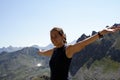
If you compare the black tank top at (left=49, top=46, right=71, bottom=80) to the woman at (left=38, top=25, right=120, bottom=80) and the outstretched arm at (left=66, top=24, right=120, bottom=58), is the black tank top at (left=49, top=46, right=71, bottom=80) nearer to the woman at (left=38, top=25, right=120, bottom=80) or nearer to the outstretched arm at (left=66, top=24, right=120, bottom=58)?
the woman at (left=38, top=25, right=120, bottom=80)

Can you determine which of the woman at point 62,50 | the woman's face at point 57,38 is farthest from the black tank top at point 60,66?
the woman's face at point 57,38

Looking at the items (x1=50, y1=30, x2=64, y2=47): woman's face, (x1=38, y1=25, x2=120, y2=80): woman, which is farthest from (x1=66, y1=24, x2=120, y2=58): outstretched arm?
(x1=50, y1=30, x2=64, y2=47): woman's face

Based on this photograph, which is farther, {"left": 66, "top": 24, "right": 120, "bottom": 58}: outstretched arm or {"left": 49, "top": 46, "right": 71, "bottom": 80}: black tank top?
{"left": 49, "top": 46, "right": 71, "bottom": 80}: black tank top

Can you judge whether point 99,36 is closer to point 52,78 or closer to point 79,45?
point 79,45

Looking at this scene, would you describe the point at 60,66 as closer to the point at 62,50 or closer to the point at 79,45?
the point at 62,50

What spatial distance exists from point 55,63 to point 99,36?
143cm

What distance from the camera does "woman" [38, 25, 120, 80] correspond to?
22.6ft

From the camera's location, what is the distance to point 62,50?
7.14 metres

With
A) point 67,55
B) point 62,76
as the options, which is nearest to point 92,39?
point 67,55

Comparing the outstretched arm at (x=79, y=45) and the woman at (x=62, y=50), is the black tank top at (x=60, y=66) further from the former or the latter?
the outstretched arm at (x=79, y=45)

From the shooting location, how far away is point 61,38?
7258 mm

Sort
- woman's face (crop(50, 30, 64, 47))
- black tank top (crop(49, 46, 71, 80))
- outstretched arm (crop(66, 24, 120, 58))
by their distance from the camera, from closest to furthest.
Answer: outstretched arm (crop(66, 24, 120, 58)) → black tank top (crop(49, 46, 71, 80)) → woman's face (crop(50, 30, 64, 47))

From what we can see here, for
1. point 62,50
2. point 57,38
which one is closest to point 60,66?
point 62,50

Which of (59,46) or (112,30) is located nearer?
(112,30)
